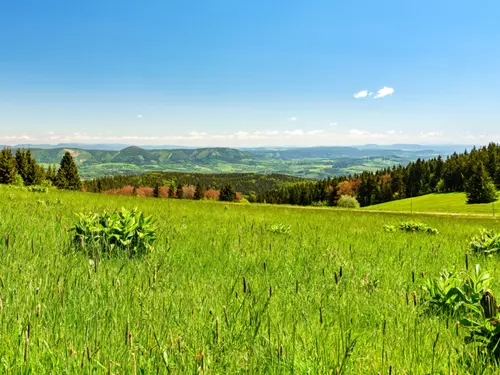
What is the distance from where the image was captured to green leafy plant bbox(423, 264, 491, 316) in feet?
11.9

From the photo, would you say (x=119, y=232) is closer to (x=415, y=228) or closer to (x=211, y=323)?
(x=211, y=323)

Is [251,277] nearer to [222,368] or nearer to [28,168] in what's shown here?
[222,368]

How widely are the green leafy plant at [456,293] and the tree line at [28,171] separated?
264 ft

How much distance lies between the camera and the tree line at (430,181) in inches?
4557

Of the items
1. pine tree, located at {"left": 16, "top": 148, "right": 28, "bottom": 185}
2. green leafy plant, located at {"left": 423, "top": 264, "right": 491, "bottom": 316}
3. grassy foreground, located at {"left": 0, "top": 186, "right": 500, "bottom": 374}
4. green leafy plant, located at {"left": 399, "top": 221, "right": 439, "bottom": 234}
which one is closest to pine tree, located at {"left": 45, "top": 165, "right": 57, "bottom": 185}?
pine tree, located at {"left": 16, "top": 148, "right": 28, "bottom": 185}

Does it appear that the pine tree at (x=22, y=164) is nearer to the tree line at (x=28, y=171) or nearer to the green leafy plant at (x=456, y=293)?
the tree line at (x=28, y=171)

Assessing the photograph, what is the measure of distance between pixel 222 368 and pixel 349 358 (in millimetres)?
1117

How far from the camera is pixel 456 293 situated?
3.80 m

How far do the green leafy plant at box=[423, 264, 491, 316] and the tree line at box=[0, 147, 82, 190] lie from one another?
3163 inches

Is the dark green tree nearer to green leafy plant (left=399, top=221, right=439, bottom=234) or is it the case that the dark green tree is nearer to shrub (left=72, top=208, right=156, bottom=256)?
green leafy plant (left=399, top=221, right=439, bottom=234)

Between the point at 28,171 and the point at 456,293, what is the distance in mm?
138288

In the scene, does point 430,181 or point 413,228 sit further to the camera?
point 430,181

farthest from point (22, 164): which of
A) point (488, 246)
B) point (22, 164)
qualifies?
point (488, 246)

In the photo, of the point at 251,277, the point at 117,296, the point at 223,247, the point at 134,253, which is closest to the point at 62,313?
the point at 117,296
